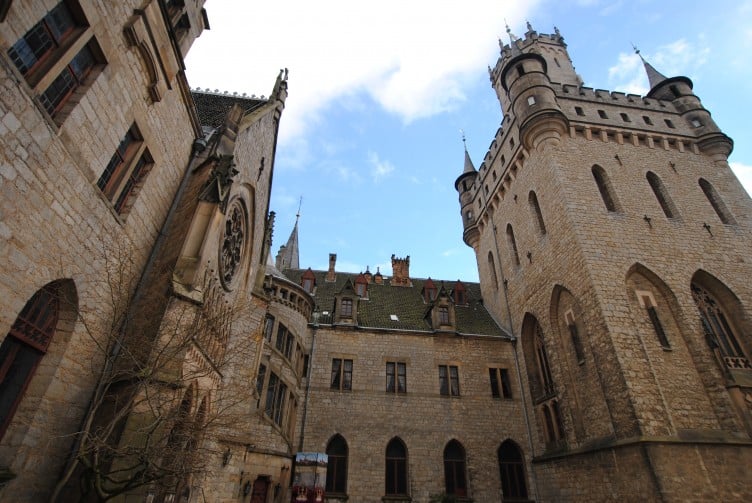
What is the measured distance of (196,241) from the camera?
8.54 metres

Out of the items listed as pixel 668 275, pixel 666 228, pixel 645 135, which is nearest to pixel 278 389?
pixel 668 275

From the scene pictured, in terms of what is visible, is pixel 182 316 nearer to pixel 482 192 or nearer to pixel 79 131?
pixel 79 131

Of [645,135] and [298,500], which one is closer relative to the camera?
[298,500]

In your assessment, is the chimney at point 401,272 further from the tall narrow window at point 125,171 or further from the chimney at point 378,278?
the tall narrow window at point 125,171

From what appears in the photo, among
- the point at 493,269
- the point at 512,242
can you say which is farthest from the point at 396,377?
the point at 512,242

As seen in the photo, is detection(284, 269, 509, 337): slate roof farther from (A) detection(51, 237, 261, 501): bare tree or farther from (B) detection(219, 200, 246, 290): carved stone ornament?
(A) detection(51, 237, 261, 501): bare tree

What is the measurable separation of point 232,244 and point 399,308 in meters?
12.5

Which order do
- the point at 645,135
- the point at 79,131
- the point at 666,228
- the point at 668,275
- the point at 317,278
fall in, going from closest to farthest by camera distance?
1. the point at 79,131
2. the point at 668,275
3. the point at 666,228
4. the point at 645,135
5. the point at 317,278

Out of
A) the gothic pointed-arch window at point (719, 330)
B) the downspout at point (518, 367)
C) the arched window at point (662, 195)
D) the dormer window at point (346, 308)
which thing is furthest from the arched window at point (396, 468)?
the arched window at point (662, 195)

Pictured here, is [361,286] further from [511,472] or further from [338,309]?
[511,472]

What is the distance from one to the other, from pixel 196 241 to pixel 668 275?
54.0 feet

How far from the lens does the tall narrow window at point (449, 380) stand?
18562 mm

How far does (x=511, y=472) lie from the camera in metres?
17.0

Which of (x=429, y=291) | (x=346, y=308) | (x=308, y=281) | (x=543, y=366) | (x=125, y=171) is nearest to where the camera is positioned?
(x=125, y=171)
